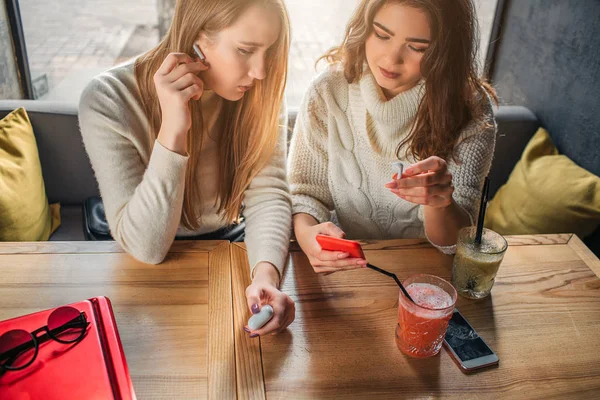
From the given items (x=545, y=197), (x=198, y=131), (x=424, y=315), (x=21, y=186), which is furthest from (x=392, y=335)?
(x=21, y=186)

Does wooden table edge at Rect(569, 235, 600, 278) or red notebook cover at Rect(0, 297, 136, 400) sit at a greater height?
red notebook cover at Rect(0, 297, 136, 400)

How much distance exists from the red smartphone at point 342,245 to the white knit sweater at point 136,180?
148mm

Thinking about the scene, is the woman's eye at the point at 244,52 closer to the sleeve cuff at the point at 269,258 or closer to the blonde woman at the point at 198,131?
the blonde woman at the point at 198,131

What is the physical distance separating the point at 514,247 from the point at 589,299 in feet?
0.71

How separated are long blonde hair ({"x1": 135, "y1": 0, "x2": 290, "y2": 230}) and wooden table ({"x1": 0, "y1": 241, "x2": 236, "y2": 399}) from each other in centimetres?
20

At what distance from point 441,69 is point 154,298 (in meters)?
0.87

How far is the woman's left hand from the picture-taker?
106 centimetres

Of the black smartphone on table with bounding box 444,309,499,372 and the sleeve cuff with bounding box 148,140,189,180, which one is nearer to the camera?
the black smartphone on table with bounding box 444,309,499,372

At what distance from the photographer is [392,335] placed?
1008 mm

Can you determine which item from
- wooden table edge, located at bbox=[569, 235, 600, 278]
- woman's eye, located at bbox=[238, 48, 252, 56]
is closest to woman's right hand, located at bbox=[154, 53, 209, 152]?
woman's eye, located at bbox=[238, 48, 252, 56]

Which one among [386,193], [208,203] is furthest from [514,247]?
[208,203]

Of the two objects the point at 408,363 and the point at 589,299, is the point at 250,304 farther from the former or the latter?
the point at 589,299

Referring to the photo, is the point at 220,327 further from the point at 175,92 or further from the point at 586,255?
the point at 586,255

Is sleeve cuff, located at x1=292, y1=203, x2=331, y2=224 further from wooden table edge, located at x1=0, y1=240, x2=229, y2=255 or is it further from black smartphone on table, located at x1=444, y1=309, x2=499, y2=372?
black smartphone on table, located at x1=444, y1=309, x2=499, y2=372
